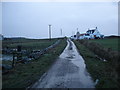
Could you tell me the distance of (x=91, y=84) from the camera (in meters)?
7.82

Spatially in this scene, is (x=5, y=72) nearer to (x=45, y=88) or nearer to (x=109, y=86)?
(x=45, y=88)

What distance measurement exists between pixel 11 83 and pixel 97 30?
7679 cm

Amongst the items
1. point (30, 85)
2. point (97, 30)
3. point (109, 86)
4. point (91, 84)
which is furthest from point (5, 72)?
point (97, 30)

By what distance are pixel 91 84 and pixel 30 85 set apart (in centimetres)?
312

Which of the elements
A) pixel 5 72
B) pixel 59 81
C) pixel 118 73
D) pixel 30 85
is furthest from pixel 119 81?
pixel 5 72

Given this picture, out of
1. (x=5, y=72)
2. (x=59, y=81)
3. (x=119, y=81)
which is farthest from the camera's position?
(x=5, y=72)

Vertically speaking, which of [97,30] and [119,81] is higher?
[97,30]

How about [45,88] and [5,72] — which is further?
[5,72]

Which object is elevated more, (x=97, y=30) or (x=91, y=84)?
(x=97, y=30)

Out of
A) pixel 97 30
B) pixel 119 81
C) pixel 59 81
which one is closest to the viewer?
pixel 119 81

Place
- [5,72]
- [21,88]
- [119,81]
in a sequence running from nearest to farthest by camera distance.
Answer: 1. [21,88]
2. [119,81]
3. [5,72]

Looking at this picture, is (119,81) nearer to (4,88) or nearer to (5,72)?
(4,88)

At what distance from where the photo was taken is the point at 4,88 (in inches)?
291

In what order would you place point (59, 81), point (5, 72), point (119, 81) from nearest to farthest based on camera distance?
point (119, 81), point (59, 81), point (5, 72)
